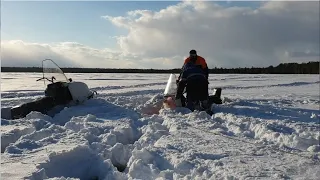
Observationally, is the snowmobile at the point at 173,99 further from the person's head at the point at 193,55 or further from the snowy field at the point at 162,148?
the person's head at the point at 193,55

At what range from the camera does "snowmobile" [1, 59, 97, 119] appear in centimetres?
909

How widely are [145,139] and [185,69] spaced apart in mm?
Answer: 4112

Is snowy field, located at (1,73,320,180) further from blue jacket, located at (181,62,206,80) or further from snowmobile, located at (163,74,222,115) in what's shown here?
blue jacket, located at (181,62,206,80)

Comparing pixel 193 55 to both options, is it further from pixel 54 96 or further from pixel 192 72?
pixel 54 96

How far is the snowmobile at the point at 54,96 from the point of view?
29.8 feet

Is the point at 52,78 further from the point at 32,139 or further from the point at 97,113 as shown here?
the point at 32,139

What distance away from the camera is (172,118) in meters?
8.16

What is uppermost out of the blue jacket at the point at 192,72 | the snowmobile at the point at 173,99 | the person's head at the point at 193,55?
the person's head at the point at 193,55

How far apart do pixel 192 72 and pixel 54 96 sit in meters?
3.90

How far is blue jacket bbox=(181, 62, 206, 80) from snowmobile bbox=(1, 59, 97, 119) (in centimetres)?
321

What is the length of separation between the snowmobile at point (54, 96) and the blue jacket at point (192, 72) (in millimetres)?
3209

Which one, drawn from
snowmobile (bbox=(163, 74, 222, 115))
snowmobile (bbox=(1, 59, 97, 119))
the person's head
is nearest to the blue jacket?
the person's head

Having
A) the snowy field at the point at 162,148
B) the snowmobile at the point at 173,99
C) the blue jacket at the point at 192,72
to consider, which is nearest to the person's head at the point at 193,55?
the blue jacket at the point at 192,72

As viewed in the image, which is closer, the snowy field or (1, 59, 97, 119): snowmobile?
the snowy field
